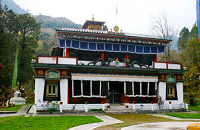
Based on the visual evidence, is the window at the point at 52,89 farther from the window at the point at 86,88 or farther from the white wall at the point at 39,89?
the window at the point at 86,88

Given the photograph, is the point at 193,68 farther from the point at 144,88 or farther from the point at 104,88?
the point at 104,88

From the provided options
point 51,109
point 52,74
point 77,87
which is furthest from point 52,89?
point 77,87

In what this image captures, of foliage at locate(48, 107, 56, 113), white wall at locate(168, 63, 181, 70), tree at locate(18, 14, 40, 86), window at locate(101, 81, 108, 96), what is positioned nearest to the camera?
foliage at locate(48, 107, 56, 113)

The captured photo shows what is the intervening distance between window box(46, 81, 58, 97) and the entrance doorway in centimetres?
700

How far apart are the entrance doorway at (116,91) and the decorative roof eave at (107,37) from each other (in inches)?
215

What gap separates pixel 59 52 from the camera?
1237 inches

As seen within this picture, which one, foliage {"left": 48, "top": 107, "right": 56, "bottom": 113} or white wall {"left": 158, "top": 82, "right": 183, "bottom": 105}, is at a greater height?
white wall {"left": 158, "top": 82, "right": 183, "bottom": 105}

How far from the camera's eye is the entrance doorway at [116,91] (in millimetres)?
26141

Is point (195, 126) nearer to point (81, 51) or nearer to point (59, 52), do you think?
point (81, 51)

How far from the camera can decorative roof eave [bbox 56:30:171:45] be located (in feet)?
81.2

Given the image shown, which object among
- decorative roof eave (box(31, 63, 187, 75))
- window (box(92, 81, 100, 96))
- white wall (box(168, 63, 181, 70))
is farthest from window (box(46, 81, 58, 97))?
white wall (box(168, 63, 181, 70))

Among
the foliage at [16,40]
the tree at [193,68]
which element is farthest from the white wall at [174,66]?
the foliage at [16,40]

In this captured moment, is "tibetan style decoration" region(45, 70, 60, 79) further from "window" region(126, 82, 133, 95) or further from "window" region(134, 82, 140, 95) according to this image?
"window" region(134, 82, 140, 95)

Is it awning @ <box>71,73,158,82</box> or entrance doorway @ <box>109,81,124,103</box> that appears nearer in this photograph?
awning @ <box>71,73,158,82</box>
